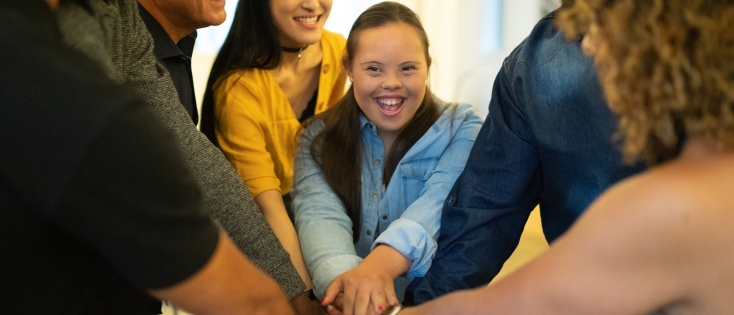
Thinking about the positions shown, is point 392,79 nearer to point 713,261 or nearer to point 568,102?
point 568,102

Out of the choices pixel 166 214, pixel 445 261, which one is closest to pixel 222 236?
pixel 166 214

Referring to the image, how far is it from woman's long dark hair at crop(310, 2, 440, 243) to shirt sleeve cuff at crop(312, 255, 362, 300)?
18cm

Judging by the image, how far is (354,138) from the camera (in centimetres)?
153

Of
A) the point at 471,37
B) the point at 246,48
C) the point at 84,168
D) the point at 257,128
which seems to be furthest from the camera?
the point at 471,37

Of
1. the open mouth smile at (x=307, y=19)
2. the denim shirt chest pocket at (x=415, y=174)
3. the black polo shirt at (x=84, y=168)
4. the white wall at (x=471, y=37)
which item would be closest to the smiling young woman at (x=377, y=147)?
the denim shirt chest pocket at (x=415, y=174)

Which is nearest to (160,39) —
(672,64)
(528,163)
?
(528,163)

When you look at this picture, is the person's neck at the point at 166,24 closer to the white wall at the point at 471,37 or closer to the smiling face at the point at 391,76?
the smiling face at the point at 391,76

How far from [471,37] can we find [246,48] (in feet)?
6.51

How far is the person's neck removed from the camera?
1.50 m

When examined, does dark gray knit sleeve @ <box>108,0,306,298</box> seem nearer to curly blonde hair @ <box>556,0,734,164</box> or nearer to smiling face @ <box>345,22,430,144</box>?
smiling face @ <box>345,22,430,144</box>

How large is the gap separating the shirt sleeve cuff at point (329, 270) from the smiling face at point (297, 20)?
665 millimetres

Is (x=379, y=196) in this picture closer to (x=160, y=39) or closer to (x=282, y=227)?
(x=282, y=227)

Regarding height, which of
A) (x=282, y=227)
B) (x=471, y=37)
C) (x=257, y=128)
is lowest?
(x=471, y=37)

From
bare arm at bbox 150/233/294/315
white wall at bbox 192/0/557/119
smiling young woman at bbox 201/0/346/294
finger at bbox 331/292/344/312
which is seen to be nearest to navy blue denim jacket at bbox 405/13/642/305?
finger at bbox 331/292/344/312
